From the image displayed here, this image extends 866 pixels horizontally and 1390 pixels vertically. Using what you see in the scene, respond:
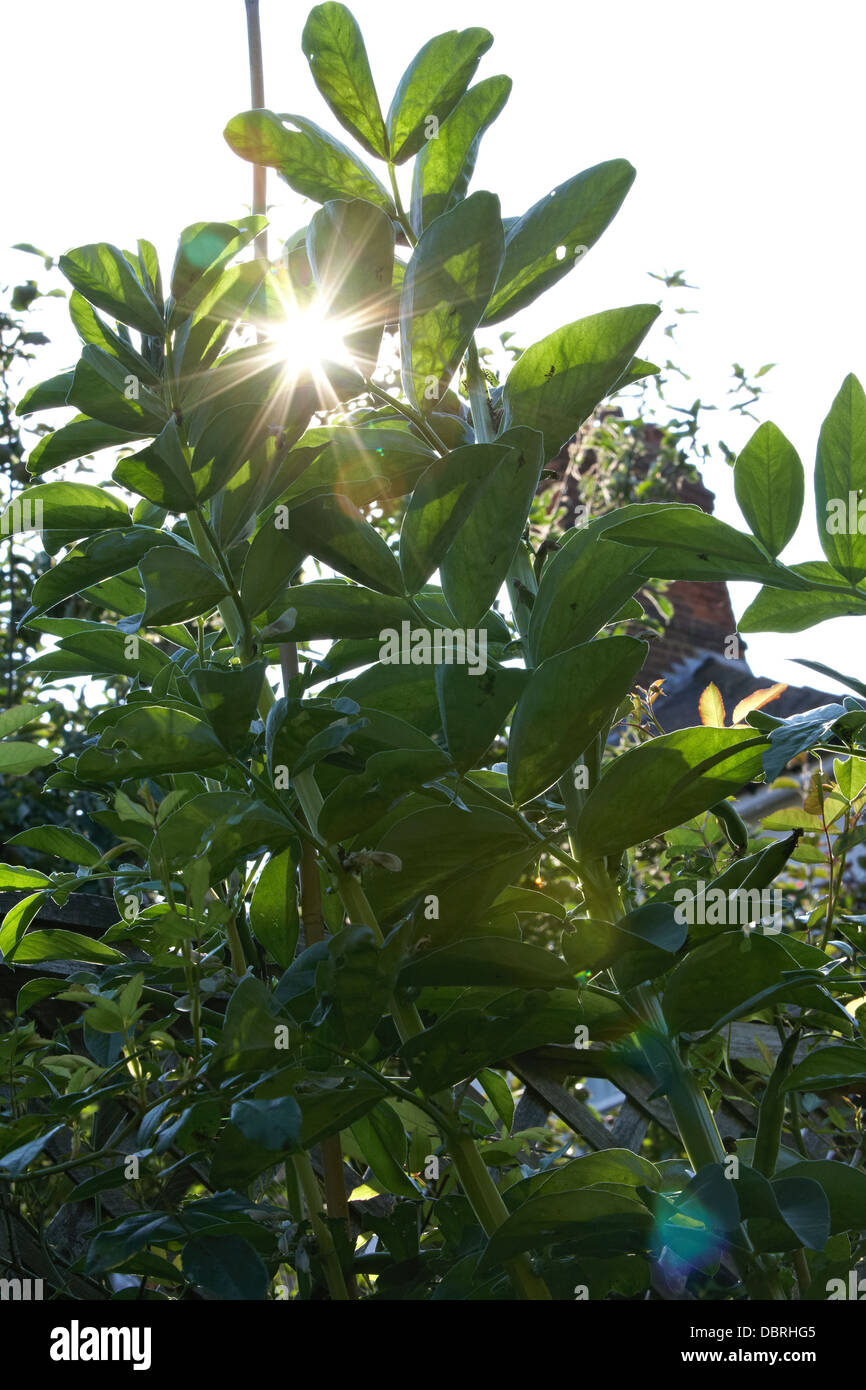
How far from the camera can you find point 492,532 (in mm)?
712

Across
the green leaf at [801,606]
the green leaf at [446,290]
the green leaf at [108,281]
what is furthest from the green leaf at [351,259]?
the green leaf at [801,606]

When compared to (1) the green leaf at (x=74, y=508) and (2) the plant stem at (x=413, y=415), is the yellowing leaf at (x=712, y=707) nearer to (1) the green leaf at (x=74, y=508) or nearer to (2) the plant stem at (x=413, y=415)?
(2) the plant stem at (x=413, y=415)

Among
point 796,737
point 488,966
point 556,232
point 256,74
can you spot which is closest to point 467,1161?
point 488,966

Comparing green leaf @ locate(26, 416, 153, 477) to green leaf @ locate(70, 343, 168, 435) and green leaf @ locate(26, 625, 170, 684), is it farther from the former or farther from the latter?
green leaf @ locate(26, 625, 170, 684)

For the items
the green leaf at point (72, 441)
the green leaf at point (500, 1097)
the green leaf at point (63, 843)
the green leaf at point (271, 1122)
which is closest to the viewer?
the green leaf at point (271, 1122)

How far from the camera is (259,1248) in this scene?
793 mm

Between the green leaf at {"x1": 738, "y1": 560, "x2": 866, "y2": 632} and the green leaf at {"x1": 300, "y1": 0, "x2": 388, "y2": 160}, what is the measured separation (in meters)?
0.50

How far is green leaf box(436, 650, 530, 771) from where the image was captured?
26.0 inches

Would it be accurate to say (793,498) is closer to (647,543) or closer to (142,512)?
(647,543)

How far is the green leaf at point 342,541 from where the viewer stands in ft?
2.47

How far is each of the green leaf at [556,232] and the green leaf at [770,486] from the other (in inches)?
8.8

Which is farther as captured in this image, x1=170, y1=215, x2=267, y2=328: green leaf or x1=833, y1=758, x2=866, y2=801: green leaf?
x1=833, y1=758, x2=866, y2=801: green leaf

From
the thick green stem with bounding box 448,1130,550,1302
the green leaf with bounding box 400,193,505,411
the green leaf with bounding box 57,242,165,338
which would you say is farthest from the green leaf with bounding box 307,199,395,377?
the thick green stem with bounding box 448,1130,550,1302

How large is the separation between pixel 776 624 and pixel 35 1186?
929 millimetres
